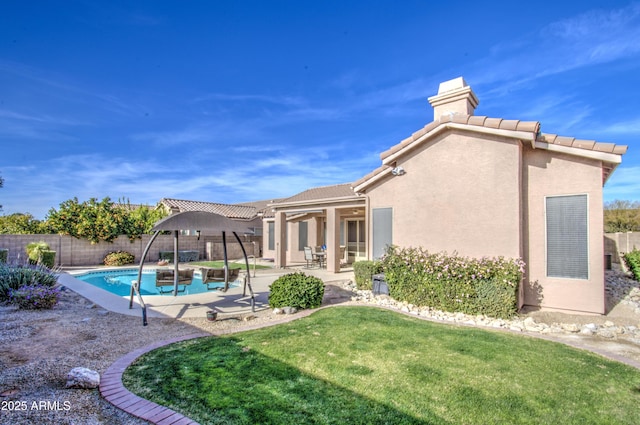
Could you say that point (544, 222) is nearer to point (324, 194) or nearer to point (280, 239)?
point (324, 194)

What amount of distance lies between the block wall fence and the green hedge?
10807 millimetres

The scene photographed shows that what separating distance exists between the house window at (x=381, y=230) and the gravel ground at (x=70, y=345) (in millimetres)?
2903

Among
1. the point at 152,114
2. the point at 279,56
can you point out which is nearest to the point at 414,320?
the point at 279,56

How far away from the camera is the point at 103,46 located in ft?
46.3

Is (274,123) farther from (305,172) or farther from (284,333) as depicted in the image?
(284,333)

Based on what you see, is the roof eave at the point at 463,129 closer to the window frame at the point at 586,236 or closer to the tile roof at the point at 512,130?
the tile roof at the point at 512,130

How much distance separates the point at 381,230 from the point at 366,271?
1.88 meters

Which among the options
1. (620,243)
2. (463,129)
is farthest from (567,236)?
(620,243)

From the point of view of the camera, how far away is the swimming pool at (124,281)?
15.6 m

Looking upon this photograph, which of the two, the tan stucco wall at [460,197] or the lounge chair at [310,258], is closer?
the tan stucco wall at [460,197]

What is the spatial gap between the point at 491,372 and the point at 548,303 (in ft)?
20.1

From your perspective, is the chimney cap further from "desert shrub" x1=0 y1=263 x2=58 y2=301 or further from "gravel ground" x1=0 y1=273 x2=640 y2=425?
"desert shrub" x1=0 y1=263 x2=58 y2=301

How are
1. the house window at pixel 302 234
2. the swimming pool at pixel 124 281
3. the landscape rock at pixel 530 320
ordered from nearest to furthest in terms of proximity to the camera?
the landscape rock at pixel 530 320
the swimming pool at pixel 124 281
the house window at pixel 302 234

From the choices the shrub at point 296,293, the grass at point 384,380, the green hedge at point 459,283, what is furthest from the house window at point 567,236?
the shrub at point 296,293
